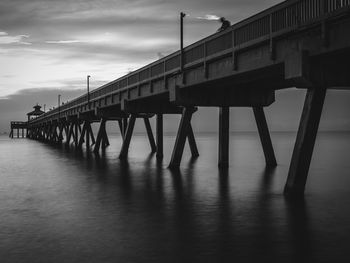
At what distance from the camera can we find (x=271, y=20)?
1670 cm

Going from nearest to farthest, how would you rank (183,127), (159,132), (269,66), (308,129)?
1. (308,129)
2. (269,66)
3. (183,127)
4. (159,132)

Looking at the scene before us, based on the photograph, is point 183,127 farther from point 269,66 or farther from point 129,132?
point 129,132

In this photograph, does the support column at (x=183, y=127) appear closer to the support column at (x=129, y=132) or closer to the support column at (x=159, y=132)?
the support column at (x=129, y=132)

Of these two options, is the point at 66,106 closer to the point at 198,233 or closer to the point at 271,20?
the point at 271,20

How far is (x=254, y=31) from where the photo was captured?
59.2 ft

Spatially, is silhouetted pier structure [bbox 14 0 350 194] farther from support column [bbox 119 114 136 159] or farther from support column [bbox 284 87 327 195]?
support column [bbox 119 114 136 159]

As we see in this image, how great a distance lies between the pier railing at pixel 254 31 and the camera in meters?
14.7

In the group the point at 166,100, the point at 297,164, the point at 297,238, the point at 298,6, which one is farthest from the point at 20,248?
the point at 166,100

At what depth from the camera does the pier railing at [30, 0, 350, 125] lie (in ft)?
48.2

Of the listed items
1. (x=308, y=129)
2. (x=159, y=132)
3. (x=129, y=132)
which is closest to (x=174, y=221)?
(x=308, y=129)

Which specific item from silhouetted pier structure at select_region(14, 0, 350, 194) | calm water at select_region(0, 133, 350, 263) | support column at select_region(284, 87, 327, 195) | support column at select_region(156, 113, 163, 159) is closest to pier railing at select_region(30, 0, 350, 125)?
silhouetted pier structure at select_region(14, 0, 350, 194)

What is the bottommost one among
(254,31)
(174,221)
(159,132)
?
(174,221)

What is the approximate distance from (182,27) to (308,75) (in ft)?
39.7

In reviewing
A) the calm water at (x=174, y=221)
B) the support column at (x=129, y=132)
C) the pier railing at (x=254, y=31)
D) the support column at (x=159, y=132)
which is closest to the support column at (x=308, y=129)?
the calm water at (x=174, y=221)
